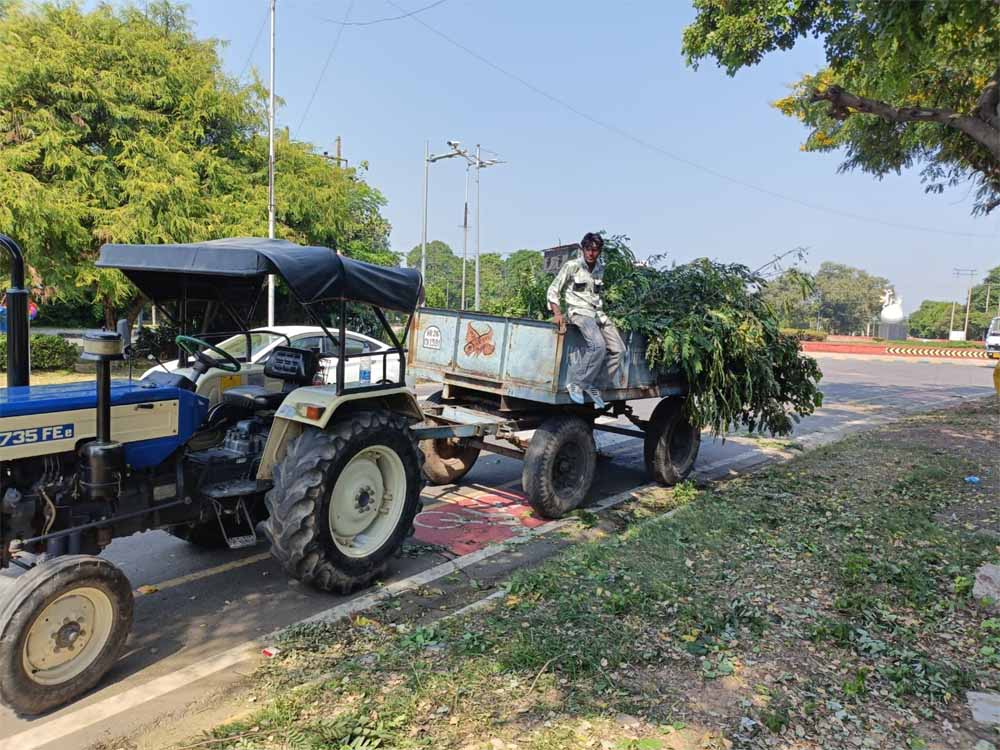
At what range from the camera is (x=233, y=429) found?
500cm

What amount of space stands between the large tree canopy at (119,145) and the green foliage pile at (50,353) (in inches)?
57.5

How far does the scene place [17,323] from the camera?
4.14 meters

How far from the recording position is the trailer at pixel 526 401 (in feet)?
21.7

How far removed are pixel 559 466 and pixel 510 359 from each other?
1198mm

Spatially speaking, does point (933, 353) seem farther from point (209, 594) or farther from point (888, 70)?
point (209, 594)

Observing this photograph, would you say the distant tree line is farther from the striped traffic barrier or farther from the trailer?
the trailer

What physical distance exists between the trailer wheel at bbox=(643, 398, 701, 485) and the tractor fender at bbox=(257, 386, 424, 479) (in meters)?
4.02

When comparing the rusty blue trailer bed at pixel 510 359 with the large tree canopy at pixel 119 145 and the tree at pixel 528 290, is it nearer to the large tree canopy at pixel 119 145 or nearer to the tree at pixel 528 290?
the tree at pixel 528 290

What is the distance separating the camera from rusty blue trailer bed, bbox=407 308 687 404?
6.65m

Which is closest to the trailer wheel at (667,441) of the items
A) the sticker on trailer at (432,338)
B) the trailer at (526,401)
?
the trailer at (526,401)

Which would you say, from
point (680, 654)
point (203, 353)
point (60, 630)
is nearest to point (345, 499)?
point (203, 353)

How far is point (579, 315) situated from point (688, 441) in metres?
Result: 2.71

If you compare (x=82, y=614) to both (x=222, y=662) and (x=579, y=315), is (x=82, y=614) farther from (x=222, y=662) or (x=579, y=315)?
(x=579, y=315)

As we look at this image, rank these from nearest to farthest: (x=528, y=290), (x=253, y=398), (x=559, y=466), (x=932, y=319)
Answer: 1. (x=253, y=398)
2. (x=559, y=466)
3. (x=528, y=290)
4. (x=932, y=319)
